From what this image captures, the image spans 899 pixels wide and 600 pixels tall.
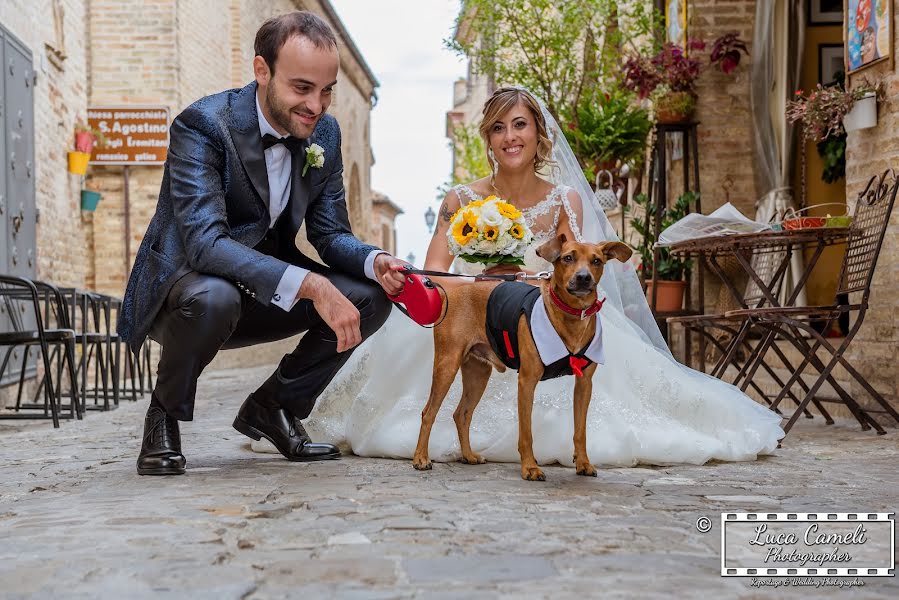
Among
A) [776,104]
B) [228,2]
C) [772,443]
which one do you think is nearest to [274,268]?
[772,443]

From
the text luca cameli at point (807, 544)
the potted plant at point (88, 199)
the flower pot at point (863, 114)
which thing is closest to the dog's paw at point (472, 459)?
the text luca cameli at point (807, 544)

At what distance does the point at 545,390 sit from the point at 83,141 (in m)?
7.79

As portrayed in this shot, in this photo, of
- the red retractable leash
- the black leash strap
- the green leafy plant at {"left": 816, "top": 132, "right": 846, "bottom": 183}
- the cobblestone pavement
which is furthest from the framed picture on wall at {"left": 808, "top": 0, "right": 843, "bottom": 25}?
the red retractable leash

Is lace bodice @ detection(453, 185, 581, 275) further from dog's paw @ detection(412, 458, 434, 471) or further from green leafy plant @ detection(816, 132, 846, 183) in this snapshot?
green leafy plant @ detection(816, 132, 846, 183)

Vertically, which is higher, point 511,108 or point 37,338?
point 511,108

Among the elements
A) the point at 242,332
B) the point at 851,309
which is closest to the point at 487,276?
the point at 242,332

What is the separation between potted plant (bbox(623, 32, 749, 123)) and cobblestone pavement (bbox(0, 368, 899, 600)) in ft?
16.5

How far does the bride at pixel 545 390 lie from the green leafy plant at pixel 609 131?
487 cm

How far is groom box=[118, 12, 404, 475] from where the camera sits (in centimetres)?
384

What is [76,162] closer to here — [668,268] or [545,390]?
[668,268]

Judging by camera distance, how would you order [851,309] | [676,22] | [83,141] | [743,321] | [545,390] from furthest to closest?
1. [83,141]
2. [676,22]
3. [743,321]
4. [851,309]
5. [545,390]

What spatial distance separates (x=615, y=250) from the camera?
12.9 ft

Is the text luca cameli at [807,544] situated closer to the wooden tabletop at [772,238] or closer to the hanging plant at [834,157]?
the wooden tabletop at [772,238]

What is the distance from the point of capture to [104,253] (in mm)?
13055
